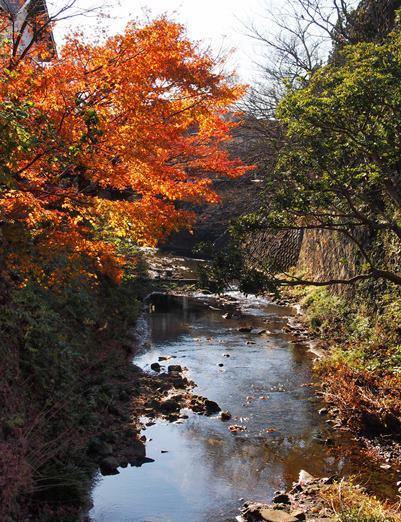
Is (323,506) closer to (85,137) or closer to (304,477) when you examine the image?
(304,477)

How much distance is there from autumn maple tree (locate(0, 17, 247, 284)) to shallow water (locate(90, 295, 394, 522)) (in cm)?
380

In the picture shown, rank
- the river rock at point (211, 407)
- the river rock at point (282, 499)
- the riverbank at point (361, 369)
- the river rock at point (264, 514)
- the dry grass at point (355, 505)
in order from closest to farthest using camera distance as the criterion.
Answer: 1. the dry grass at point (355, 505)
2. the river rock at point (264, 514)
3. the river rock at point (282, 499)
4. the riverbank at point (361, 369)
5. the river rock at point (211, 407)

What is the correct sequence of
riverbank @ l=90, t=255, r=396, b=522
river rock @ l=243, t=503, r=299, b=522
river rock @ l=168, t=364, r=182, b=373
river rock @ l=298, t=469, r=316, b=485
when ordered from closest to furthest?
river rock @ l=243, t=503, r=299, b=522
riverbank @ l=90, t=255, r=396, b=522
river rock @ l=298, t=469, r=316, b=485
river rock @ l=168, t=364, r=182, b=373

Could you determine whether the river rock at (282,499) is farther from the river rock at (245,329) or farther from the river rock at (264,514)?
the river rock at (245,329)

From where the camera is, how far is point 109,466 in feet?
28.3

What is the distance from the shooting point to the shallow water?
25.4 ft

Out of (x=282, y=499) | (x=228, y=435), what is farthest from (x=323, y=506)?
(x=228, y=435)

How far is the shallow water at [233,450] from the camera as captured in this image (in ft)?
25.4

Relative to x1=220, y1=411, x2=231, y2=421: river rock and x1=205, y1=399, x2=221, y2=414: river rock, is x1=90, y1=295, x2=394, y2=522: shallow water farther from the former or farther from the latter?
x1=205, y1=399, x2=221, y2=414: river rock

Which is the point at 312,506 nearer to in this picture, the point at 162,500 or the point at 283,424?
the point at 162,500

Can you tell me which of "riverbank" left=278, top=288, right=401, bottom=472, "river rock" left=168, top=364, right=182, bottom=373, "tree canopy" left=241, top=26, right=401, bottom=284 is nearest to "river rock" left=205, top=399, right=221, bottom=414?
"riverbank" left=278, top=288, right=401, bottom=472

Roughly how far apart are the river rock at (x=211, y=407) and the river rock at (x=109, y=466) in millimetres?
2860

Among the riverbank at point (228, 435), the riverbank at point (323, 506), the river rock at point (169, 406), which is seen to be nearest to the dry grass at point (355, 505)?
the riverbank at point (323, 506)

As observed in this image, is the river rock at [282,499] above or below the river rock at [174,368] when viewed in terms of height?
below
